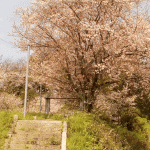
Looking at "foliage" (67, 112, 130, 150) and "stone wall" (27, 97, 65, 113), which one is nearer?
"foliage" (67, 112, 130, 150)

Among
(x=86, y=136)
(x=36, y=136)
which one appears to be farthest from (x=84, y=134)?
(x=36, y=136)

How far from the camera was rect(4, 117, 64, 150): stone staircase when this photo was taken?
6.74 meters

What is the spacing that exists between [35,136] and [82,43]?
6.64 m

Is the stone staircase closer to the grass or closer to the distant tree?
the grass

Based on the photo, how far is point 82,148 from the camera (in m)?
6.80

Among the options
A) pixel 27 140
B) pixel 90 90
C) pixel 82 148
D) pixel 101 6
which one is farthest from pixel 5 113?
pixel 101 6

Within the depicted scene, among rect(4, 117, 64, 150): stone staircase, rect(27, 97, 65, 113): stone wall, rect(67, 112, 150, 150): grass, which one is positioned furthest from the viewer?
rect(27, 97, 65, 113): stone wall

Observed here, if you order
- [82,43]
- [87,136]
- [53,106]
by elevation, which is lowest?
[87,136]

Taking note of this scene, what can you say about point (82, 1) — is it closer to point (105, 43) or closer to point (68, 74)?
point (105, 43)

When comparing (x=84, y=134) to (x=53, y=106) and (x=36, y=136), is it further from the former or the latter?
(x=53, y=106)

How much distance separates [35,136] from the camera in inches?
284

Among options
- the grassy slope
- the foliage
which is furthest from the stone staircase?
the foliage

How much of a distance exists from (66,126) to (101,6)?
277 inches

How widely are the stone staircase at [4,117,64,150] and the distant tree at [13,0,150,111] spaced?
4076 millimetres
